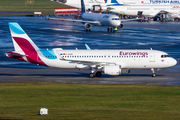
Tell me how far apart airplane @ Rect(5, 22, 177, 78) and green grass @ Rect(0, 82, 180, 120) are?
669cm

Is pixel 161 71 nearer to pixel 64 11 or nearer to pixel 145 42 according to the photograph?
pixel 145 42

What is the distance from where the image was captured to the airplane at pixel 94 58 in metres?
49.2

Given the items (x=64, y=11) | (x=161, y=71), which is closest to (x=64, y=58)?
(x=161, y=71)

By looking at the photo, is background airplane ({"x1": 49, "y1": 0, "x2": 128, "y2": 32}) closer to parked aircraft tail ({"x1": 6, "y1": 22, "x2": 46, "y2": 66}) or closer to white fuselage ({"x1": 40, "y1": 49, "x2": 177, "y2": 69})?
white fuselage ({"x1": 40, "y1": 49, "x2": 177, "y2": 69})

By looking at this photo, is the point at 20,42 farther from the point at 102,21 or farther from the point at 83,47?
the point at 102,21

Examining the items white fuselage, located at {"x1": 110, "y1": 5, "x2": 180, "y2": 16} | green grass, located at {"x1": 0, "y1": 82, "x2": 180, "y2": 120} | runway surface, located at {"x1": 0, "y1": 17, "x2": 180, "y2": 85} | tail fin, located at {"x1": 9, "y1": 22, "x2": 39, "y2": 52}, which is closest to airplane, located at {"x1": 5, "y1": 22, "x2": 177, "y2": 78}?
tail fin, located at {"x1": 9, "y1": 22, "x2": 39, "y2": 52}

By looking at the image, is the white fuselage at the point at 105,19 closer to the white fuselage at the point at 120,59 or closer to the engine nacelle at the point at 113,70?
the white fuselage at the point at 120,59

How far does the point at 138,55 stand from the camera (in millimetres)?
49312

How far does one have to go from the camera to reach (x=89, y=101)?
32.5 m

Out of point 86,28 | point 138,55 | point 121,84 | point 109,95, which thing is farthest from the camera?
point 86,28

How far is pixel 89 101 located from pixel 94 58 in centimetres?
1752

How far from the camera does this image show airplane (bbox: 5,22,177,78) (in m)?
49.2

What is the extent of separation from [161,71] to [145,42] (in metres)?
33.3

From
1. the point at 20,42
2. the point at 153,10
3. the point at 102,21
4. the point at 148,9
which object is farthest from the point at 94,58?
the point at 148,9
